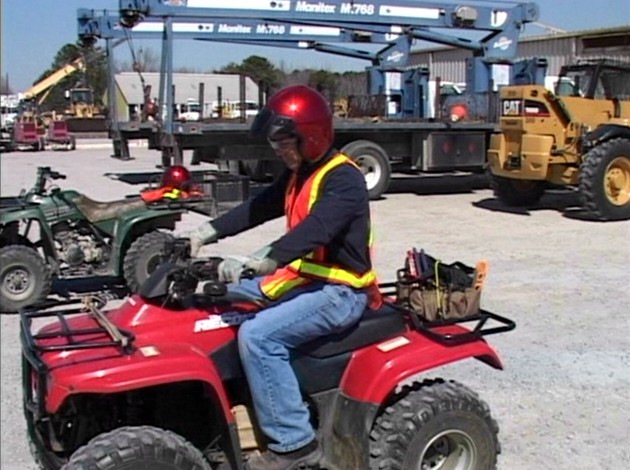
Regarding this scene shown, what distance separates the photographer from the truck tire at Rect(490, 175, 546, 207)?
12.8 meters

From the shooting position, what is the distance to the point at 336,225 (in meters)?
3.12

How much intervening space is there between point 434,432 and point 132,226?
425 centimetres

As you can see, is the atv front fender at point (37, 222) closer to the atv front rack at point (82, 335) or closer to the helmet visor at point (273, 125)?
the atv front rack at point (82, 335)

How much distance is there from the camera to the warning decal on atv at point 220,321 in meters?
3.21

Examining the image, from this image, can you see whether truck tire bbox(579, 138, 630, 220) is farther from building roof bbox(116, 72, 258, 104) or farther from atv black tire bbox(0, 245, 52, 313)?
building roof bbox(116, 72, 258, 104)

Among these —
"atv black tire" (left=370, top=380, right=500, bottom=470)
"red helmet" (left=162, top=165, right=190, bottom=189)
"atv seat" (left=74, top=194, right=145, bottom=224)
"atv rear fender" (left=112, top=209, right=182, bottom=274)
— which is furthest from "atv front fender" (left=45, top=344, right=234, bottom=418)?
"red helmet" (left=162, top=165, right=190, bottom=189)

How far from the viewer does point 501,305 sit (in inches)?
271

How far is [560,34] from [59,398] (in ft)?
103

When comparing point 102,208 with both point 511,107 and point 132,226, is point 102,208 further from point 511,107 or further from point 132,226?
point 511,107

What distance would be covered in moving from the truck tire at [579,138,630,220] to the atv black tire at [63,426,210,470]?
919 cm

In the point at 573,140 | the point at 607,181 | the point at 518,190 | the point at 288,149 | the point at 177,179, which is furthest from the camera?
the point at 518,190

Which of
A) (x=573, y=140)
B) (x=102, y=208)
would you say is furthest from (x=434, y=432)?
(x=573, y=140)

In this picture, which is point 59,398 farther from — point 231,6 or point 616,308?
point 231,6

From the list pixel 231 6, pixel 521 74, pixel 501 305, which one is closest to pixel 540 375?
pixel 501 305
